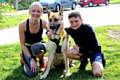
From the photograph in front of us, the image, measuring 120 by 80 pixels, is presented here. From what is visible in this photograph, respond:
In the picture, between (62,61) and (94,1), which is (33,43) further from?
(94,1)

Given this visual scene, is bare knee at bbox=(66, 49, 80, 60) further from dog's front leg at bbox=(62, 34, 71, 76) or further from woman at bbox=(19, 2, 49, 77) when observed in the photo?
woman at bbox=(19, 2, 49, 77)

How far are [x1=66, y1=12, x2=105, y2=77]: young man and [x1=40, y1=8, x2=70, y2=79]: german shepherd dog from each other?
0.15m

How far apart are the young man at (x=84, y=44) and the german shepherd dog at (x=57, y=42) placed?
15 cm

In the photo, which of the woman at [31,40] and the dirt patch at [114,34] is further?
the dirt patch at [114,34]

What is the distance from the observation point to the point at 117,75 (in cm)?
727

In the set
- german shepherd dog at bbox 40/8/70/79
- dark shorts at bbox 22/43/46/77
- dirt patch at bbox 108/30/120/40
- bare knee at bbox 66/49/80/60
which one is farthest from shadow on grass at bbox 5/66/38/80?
dirt patch at bbox 108/30/120/40

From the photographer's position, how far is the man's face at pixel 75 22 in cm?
706

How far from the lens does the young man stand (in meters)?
7.10

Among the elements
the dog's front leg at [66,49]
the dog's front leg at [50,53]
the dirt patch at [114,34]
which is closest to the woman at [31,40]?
the dog's front leg at [50,53]

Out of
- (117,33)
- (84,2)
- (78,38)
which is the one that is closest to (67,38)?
(78,38)

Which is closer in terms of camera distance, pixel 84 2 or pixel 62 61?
pixel 62 61

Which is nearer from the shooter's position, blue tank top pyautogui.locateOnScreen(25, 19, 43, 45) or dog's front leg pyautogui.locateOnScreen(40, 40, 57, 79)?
dog's front leg pyautogui.locateOnScreen(40, 40, 57, 79)

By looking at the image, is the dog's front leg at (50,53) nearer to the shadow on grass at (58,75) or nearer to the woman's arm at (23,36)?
Result: the shadow on grass at (58,75)

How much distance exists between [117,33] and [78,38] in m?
5.41
